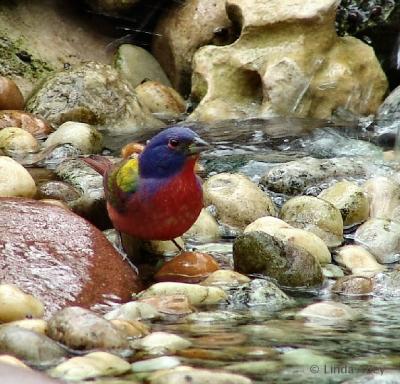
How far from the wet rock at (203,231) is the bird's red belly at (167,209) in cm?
81

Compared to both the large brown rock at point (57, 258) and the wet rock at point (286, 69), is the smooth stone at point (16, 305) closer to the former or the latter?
the large brown rock at point (57, 258)

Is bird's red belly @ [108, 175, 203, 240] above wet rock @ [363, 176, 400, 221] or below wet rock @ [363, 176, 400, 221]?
above

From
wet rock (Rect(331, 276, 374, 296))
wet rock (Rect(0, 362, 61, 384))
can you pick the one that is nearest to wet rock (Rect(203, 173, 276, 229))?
wet rock (Rect(331, 276, 374, 296))

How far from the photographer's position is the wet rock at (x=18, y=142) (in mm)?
8133

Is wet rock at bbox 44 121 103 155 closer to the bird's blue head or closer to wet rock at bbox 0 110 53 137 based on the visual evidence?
wet rock at bbox 0 110 53 137

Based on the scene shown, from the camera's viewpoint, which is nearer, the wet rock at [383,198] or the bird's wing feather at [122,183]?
the bird's wing feather at [122,183]

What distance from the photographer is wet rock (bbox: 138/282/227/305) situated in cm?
470

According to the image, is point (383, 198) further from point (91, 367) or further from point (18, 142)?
point (91, 367)

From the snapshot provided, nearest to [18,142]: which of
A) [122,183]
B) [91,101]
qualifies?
[91,101]

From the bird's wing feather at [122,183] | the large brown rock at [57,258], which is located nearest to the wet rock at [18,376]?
the large brown rock at [57,258]

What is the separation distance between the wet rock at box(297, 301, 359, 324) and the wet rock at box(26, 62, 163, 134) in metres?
5.13

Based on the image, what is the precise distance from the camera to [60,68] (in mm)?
10398

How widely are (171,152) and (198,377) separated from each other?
2.42 meters

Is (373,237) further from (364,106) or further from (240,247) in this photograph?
(364,106)
